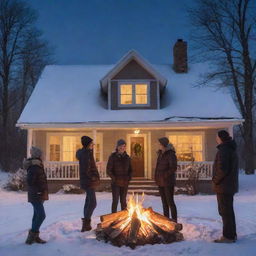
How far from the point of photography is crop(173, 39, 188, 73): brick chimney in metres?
17.8

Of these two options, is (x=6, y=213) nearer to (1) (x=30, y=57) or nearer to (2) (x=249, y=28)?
(2) (x=249, y=28)

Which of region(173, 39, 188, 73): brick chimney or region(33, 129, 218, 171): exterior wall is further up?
region(173, 39, 188, 73): brick chimney

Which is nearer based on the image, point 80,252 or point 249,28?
point 80,252

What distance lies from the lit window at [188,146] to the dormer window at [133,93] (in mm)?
2257

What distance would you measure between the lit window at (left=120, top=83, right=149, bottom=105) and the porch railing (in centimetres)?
334

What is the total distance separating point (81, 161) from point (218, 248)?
2862 millimetres

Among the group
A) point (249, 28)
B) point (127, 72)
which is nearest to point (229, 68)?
point (249, 28)

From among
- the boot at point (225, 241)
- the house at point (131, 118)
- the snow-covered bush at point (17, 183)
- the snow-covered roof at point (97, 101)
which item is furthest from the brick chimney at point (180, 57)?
the boot at point (225, 241)

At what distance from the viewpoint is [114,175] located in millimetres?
6840

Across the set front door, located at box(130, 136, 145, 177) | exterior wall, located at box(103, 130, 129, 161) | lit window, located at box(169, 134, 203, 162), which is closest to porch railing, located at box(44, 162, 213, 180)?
lit window, located at box(169, 134, 203, 162)

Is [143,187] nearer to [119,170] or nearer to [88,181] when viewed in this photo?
[119,170]

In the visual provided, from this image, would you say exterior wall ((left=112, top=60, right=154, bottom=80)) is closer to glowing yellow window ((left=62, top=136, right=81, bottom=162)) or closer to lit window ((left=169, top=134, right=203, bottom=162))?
lit window ((left=169, top=134, right=203, bottom=162))

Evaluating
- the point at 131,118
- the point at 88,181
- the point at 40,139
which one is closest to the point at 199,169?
the point at 131,118

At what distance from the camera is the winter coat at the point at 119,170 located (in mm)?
6832
